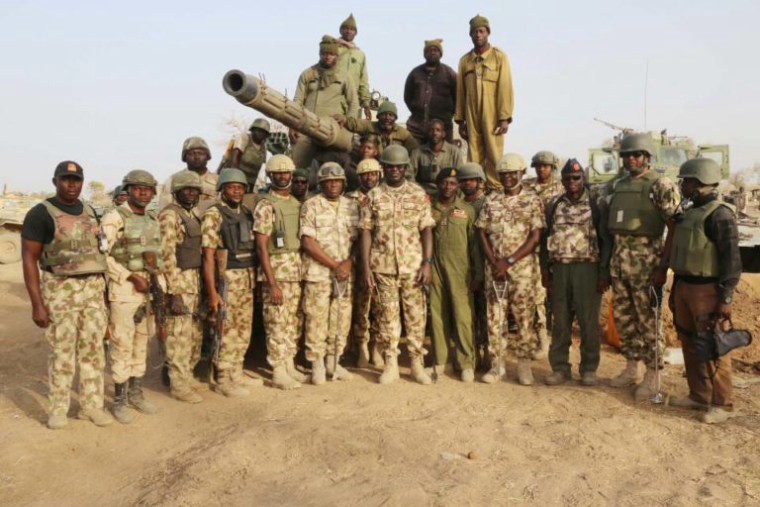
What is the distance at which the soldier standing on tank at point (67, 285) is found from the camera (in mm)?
4664

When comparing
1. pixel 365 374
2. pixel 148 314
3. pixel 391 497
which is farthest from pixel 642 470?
pixel 148 314

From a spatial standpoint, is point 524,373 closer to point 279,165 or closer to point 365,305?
point 365,305

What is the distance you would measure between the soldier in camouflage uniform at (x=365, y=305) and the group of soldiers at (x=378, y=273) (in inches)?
→ 0.9

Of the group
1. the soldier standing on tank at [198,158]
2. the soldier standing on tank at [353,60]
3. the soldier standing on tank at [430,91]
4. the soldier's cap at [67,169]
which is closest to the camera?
the soldier's cap at [67,169]

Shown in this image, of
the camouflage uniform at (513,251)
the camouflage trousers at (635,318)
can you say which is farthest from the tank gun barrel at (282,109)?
the camouflage trousers at (635,318)

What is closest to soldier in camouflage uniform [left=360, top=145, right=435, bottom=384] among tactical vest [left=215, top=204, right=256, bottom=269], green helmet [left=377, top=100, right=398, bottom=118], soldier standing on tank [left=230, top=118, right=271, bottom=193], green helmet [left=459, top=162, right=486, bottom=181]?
green helmet [left=459, top=162, right=486, bottom=181]

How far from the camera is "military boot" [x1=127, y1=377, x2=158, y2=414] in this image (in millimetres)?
5391

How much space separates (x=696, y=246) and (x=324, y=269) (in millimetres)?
3140

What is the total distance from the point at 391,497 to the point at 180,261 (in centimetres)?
293

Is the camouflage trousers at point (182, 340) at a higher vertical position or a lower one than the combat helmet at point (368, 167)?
lower

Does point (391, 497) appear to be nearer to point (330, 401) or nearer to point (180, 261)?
point (330, 401)

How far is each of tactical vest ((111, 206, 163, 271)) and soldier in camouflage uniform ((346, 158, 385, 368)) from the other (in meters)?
1.95

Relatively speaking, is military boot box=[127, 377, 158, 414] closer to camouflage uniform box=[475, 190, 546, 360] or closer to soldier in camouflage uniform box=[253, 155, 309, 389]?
soldier in camouflage uniform box=[253, 155, 309, 389]

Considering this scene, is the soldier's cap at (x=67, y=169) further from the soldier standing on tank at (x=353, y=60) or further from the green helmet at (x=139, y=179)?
the soldier standing on tank at (x=353, y=60)
